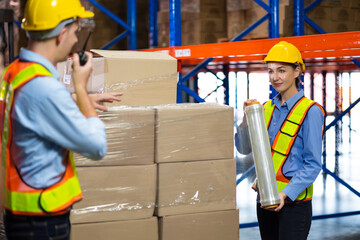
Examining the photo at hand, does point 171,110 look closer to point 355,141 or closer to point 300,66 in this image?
point 300,66

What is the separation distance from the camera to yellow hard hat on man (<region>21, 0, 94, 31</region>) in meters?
2.11

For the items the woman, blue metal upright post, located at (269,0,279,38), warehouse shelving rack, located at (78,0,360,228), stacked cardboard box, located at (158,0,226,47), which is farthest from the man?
stacked cardboard box, located at (158,0,226,47)

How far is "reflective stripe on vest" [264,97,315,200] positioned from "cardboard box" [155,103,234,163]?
16.5 inches

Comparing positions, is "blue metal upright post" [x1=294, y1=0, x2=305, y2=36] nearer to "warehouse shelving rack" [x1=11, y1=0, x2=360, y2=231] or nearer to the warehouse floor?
"warehouse shelving rack" [x1=11, y1=0, x2=360, y2=231]

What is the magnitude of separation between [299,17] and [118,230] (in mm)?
3985

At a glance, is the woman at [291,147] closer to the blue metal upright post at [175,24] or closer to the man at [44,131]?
the man at [44,131]

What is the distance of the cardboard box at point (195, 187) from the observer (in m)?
3.59

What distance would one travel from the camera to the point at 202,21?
7.34 meters

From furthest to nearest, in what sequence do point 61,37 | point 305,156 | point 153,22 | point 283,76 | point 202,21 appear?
point 153,22 → point 202,21 → point 283,76 → point 305,156 → point 61,37

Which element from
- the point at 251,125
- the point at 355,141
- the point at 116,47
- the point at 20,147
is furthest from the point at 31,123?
the point at 355,141

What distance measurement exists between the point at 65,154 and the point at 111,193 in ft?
4.46

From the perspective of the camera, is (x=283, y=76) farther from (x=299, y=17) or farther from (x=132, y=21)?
(x=132, y=21)

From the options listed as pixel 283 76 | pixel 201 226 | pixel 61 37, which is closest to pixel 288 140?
pixel 283 76

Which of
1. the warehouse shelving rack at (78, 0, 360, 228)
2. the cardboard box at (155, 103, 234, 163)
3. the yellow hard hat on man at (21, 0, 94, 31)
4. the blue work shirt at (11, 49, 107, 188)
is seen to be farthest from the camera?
the warehouse shelving rack at (78, 0, 360, 228)
